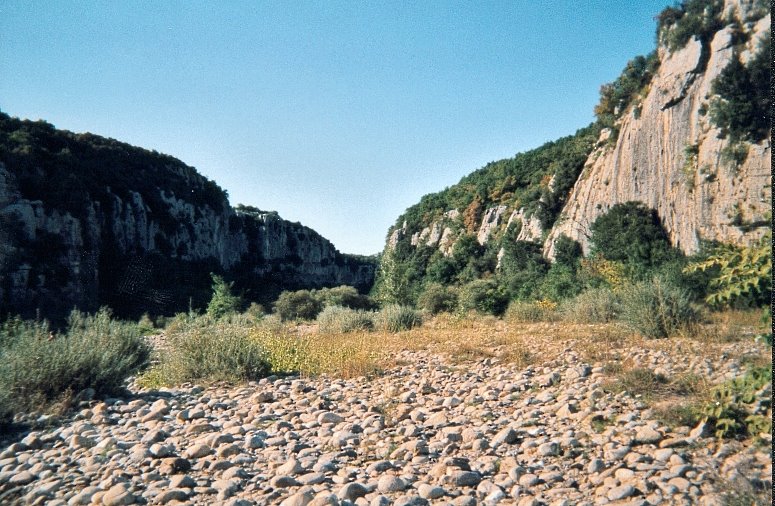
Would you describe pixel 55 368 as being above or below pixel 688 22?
below

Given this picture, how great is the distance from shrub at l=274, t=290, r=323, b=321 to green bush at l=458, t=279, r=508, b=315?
9203 mm

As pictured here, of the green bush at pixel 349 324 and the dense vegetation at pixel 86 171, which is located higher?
the dense vegetation at pixel 86 171

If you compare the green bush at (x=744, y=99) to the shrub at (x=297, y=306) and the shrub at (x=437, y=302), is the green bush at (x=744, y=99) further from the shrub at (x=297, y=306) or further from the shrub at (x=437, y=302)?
the shrub at (x=297, y=306)

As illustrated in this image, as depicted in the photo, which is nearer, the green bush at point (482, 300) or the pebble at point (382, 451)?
the pebble at point (382, 451)

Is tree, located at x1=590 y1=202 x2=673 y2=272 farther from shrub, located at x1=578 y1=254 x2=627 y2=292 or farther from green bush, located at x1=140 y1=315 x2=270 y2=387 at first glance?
green bush, located at x1=140 y1=315 x2=270 y2=387

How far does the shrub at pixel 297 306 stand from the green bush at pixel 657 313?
17.9 meters

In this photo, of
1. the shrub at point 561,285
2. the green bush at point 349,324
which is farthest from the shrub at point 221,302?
the shrub at point 561,285

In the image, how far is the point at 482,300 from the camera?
765 inches

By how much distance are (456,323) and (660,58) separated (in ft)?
74.4

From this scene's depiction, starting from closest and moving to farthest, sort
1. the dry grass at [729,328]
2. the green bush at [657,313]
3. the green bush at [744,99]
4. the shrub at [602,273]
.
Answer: the dry grass at [729,328], the green bush at [657,313], the green bush at [744,99], the shrub at [602,273]

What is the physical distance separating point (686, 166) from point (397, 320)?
17.0m

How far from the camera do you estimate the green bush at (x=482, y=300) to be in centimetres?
1905

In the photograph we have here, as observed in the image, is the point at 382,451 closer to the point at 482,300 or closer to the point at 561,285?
the point at 482,300

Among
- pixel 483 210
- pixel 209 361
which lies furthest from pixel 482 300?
pixel 483 210
